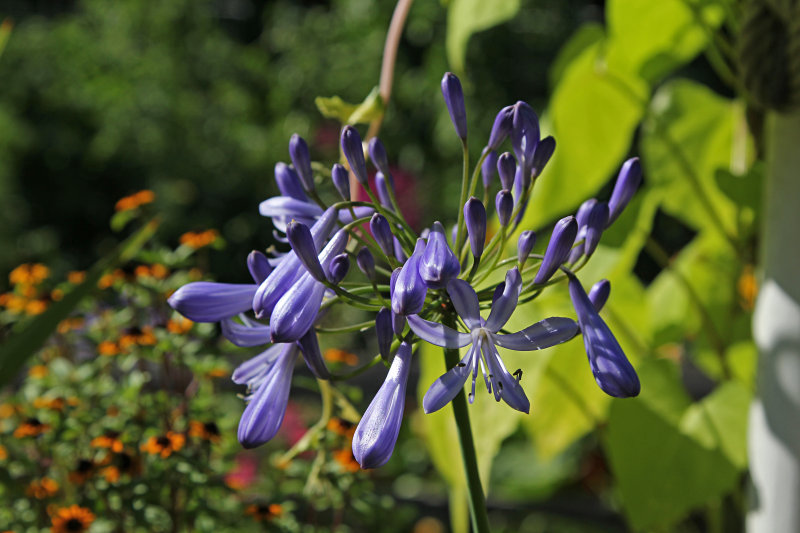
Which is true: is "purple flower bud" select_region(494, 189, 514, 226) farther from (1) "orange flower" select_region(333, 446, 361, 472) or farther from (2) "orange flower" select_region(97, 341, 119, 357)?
(2) "orange flower" select_region(97, 341, 119, 357)

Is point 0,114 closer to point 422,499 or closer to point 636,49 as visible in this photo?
point 422,499

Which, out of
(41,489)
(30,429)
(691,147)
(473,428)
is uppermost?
(691,147)

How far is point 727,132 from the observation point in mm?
1039

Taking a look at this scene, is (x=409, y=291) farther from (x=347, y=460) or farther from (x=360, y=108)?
(x=347, y=460)

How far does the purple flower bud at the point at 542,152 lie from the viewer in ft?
1.42

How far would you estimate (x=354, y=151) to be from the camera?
45 cm

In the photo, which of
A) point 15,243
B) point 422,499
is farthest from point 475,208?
point 15,243

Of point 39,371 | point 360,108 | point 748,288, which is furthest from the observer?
point 748,288

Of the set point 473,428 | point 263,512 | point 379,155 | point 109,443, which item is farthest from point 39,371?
point 379,155

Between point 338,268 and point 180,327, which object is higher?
point 338,268

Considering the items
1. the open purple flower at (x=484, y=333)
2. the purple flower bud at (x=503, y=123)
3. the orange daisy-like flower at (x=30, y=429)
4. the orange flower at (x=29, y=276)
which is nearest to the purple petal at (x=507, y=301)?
the open purple flower at (x=484, y=333)

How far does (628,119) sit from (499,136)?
21.6 inches

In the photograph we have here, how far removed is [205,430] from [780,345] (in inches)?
22.8

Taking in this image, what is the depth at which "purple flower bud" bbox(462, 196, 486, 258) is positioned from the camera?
1.32ft
